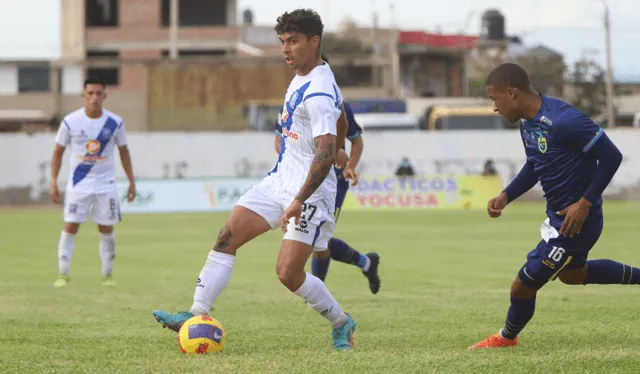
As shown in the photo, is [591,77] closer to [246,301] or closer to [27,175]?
[27,175]

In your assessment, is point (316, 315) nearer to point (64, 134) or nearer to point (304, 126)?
point (304, 126)

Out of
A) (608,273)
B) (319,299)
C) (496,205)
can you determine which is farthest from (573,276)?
(319,299)

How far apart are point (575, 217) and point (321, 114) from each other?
5.62ft

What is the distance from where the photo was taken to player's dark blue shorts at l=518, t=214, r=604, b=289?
774 centimetres

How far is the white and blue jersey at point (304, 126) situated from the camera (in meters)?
7.67

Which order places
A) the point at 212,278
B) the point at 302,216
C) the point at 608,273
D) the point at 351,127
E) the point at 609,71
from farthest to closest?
1. the point at 609,71
2. the point at 351,127
3. the point at 608,273
4. the point at 212,278
5. the point at 302,216

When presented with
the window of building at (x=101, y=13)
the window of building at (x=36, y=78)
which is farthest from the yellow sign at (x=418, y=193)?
the window of building at (x=101, y=13)

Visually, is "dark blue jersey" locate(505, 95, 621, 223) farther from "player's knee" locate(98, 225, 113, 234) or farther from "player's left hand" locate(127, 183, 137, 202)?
"player's knee" locate(98, 225, 113, 234)

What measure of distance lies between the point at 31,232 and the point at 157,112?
126 feet

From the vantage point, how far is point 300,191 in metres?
7.58

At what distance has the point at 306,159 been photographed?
794cm

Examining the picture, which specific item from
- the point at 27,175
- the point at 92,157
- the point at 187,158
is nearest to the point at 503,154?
the point at 187,158

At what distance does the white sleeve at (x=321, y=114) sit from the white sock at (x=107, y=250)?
7.37 metres

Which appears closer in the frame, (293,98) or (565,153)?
(565,153)
